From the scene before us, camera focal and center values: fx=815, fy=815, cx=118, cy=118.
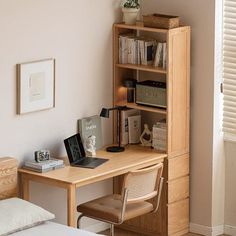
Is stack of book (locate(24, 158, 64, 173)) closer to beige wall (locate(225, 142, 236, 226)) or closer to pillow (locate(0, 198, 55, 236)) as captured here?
pillow (locate(0, 198, 55, 236))

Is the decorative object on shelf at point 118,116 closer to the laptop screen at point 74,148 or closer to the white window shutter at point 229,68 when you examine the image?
the laptop screen at point 74,148

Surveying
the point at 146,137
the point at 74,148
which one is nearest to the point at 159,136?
the point at 146,137

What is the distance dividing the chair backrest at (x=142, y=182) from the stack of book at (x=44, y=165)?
0.53 meters

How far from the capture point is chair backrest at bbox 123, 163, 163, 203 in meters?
5.32

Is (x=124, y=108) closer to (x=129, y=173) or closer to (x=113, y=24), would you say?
(x=113, y=24)

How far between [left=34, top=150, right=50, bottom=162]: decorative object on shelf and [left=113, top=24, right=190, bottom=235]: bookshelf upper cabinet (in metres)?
0.91

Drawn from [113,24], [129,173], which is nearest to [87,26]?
[113,24]

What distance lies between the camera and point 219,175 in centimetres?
620

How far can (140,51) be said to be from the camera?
6148mm

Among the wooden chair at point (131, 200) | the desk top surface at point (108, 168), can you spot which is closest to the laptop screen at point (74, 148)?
the desk top surface at point (108, 168)

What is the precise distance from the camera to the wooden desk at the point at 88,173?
5.30 m

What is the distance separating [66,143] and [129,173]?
0.63 metres

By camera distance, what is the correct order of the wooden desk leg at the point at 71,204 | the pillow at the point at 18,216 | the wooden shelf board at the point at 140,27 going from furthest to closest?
the wooden shelf board at the point at 140,27, the wooden desk leg at the point at 71,204, the pillow at the point at 18,216

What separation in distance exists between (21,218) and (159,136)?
1.52 meters
